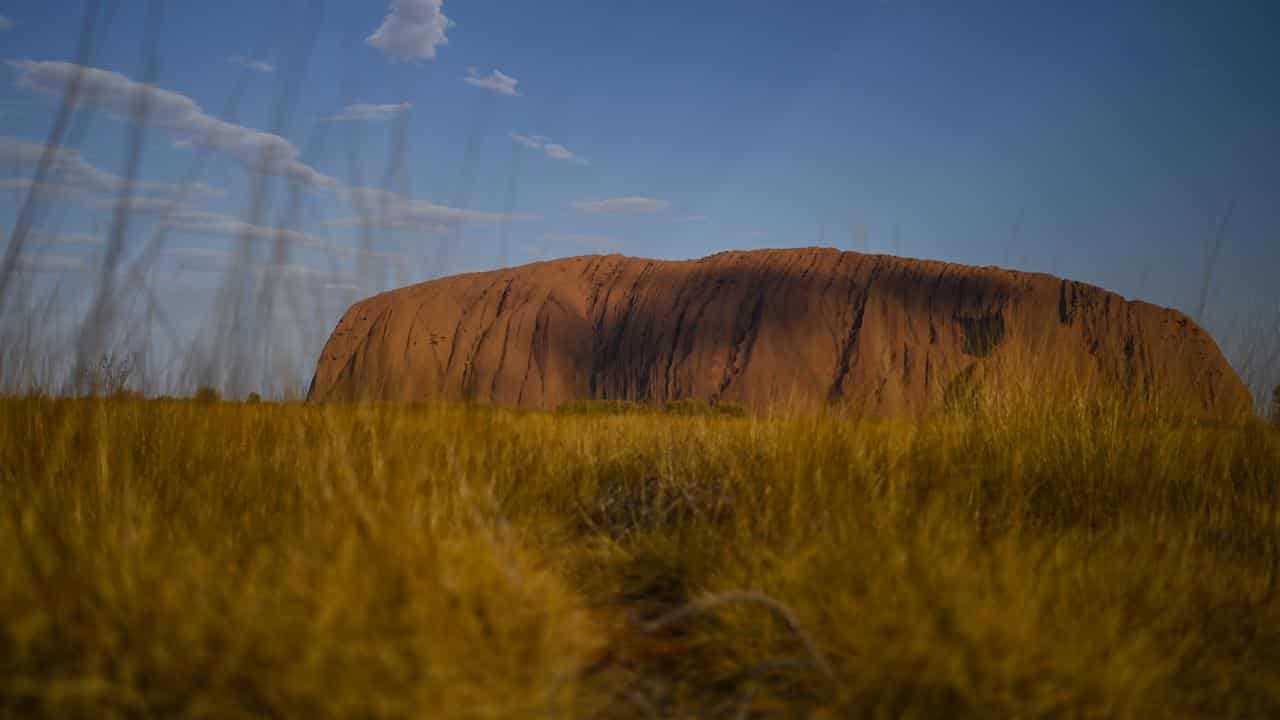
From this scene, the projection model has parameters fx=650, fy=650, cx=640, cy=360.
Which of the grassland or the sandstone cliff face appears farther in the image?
the sandstone cliff face

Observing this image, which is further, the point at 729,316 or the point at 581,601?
the point at 729,316

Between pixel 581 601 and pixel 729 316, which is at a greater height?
pixel 729 316

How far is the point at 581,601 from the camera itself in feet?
6.59

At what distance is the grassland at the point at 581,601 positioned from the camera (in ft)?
4.11

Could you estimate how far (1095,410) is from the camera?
4.79 meters

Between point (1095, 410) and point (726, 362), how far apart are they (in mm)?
39193

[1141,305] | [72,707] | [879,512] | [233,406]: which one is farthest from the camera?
[1141,305]

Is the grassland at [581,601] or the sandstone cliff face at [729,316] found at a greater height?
the sandstone cliff face at [729,316]

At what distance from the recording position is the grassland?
4.11 feet

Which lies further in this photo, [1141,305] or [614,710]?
[1141,305]

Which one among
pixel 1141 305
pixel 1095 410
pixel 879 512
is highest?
pixel 1141 305

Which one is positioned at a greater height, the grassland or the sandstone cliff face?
the sandstone cliff face

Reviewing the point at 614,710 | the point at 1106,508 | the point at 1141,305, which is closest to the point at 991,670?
the point at 614,710

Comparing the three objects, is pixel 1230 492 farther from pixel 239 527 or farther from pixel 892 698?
pixel 239 527
